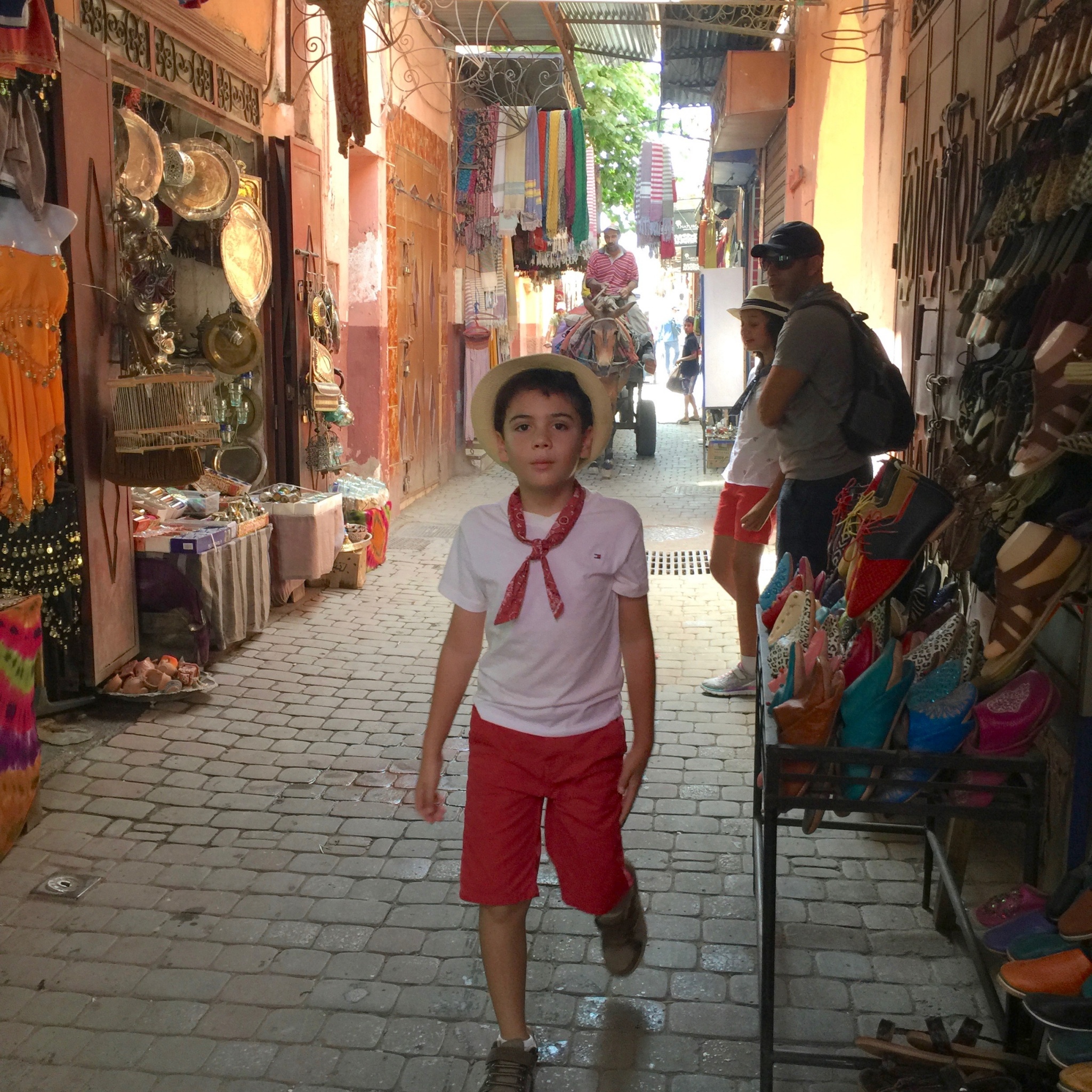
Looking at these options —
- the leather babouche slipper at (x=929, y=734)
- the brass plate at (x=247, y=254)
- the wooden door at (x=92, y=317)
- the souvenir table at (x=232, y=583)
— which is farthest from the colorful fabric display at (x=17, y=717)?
the brass plate at (x=247, y=254)

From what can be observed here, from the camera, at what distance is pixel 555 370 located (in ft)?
8.39

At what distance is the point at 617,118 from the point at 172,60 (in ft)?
51.3

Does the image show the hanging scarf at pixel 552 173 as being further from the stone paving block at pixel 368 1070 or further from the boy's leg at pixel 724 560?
the stone paving block at pixel 368 1070

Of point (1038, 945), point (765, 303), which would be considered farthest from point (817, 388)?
point (1038, 945)

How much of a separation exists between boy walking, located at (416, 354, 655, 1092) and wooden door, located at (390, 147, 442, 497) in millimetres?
8475

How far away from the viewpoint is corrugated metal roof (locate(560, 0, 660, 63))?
1220cm

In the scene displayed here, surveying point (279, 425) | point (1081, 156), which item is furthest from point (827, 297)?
point (279, 425)

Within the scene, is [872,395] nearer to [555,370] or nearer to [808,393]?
[808,393]

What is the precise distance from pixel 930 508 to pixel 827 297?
1775 mm

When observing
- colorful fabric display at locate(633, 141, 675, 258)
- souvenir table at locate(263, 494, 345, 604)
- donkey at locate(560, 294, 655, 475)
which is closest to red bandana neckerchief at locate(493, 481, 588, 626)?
souvenir table at locate(263, 494, 345, 604)

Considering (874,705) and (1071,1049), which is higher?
(874,705)

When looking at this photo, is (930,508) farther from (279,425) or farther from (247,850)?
(279,425)

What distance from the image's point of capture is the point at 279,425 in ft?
24.7

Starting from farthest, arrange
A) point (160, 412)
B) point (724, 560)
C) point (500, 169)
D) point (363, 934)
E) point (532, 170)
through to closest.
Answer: point (500, 169) < point (532, 170) < point (724, 560) < point (160, 412) < point (363, 934)
